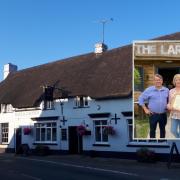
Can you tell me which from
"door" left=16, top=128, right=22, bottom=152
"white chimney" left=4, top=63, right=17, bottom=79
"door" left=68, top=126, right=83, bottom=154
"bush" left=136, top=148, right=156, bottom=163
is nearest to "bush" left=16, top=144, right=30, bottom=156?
"door" left=16, top=128, right=22, bottom=152

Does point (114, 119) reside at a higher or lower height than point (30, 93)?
lower

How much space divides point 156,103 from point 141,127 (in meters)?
0.50

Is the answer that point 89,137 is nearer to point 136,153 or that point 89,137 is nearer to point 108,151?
point 108,151

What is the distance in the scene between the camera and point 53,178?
16922mm

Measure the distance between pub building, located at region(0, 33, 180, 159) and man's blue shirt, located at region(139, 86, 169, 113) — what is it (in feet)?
69.1

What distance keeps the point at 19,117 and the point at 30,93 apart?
259 centimetres

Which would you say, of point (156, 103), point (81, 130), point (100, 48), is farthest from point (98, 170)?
point (100, 48)

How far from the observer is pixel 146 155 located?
26953 millimetres

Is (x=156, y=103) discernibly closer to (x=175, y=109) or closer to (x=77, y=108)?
(x=175, y=109)

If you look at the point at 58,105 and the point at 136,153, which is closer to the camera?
the point at 136,153

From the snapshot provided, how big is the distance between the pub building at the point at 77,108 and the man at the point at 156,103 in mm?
20965

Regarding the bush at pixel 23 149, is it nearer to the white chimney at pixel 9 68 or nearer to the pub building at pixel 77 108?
the pub building at pixel 77 108

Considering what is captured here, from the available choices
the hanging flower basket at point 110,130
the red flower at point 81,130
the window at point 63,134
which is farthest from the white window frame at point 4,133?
the hanging flower basket at point 110,130

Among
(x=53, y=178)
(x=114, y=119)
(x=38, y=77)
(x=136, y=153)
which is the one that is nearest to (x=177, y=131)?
(x=53, y=178)
